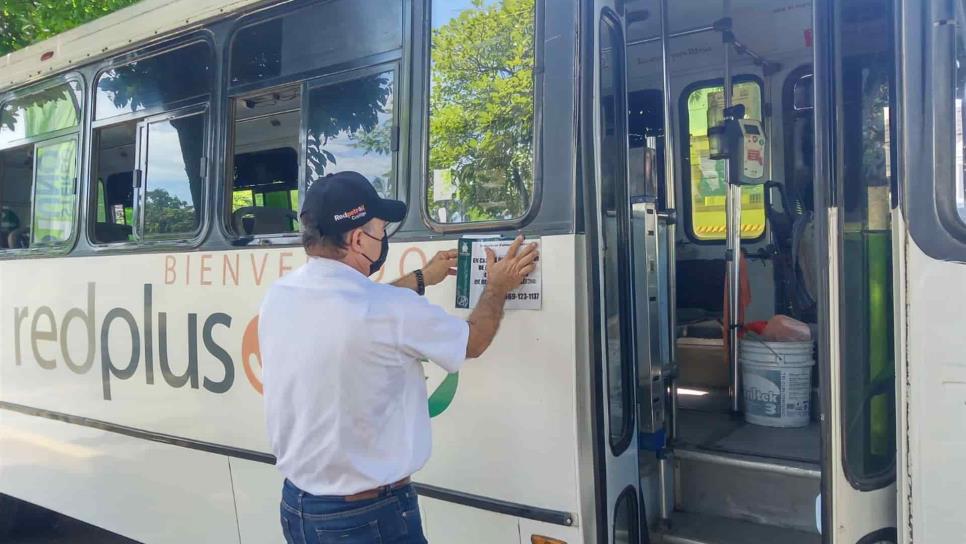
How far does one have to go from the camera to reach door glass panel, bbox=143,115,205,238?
3.78 meters

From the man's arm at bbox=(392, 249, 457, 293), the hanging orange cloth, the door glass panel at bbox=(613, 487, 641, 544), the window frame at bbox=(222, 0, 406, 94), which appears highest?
the window frame at bbox=(222, 0, 406, 94)

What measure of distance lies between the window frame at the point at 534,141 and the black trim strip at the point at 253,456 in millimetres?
920

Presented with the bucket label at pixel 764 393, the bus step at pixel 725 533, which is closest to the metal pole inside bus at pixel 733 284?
the bucket label at pixel 764 393

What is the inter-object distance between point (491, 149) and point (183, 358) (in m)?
1.92

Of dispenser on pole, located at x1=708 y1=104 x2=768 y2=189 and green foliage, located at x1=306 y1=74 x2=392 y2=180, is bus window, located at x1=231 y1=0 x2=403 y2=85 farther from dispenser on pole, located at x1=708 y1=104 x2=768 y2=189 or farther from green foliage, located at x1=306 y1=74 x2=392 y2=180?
dispenser on pole, located at x1=708 y1=104 x2=768 y2=189

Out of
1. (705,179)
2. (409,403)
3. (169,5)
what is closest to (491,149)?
(409,403)

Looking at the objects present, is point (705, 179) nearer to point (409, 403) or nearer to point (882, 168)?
point (882, 168)

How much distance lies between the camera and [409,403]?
2.33 meters

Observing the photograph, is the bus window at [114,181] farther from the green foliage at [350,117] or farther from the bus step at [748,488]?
the bus step at [748,488]

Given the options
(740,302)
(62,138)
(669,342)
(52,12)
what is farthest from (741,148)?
(52,12)

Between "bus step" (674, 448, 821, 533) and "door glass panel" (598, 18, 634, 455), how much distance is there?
0.45 metres

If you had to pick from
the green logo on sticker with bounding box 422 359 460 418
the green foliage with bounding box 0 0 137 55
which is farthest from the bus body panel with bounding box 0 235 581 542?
the green foliage with bounding box 0 0 137 55

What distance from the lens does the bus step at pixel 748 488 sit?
9.30 ft

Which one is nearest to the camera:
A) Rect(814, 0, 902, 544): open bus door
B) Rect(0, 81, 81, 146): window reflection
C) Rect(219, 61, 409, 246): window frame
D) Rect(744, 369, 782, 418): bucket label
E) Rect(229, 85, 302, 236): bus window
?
Rect(814, 0, 902, 544): open bus door
